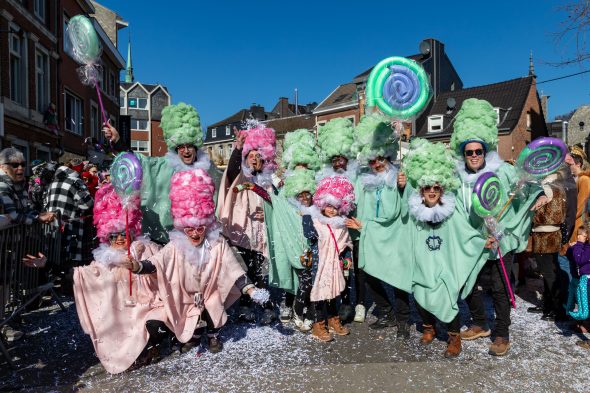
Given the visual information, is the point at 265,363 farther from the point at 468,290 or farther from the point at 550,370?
the point at 550,370

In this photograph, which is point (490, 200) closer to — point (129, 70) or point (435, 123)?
point (435, 123)

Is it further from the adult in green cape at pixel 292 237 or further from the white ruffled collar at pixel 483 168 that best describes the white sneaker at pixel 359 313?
the white ruffled collar at pixel 483 168

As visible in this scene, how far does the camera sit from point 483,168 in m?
4.32

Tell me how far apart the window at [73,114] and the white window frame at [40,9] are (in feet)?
10.3

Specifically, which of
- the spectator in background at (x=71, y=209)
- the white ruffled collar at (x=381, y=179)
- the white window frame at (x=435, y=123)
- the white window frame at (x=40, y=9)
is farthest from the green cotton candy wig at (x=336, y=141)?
the white window frame at (x=435, y=123)

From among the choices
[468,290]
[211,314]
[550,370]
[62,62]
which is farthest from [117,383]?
[62,62]

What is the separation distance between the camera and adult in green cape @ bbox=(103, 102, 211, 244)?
470 cm

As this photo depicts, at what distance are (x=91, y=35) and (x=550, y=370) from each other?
16.6ft

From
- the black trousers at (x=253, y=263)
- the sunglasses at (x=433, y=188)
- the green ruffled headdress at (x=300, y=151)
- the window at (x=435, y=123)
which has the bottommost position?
the black trousers at (x=253, y=263)

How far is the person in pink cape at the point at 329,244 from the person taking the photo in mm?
4496

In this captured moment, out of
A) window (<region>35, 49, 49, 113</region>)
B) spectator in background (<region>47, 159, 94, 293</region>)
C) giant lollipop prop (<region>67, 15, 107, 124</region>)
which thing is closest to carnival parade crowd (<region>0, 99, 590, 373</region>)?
giant lollipop prop (<region>67, 15, 107, 124</region>)

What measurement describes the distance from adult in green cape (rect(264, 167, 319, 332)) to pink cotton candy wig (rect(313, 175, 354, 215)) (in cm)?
15

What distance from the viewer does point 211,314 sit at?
13.7 ft

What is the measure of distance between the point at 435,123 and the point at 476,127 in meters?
27.4
